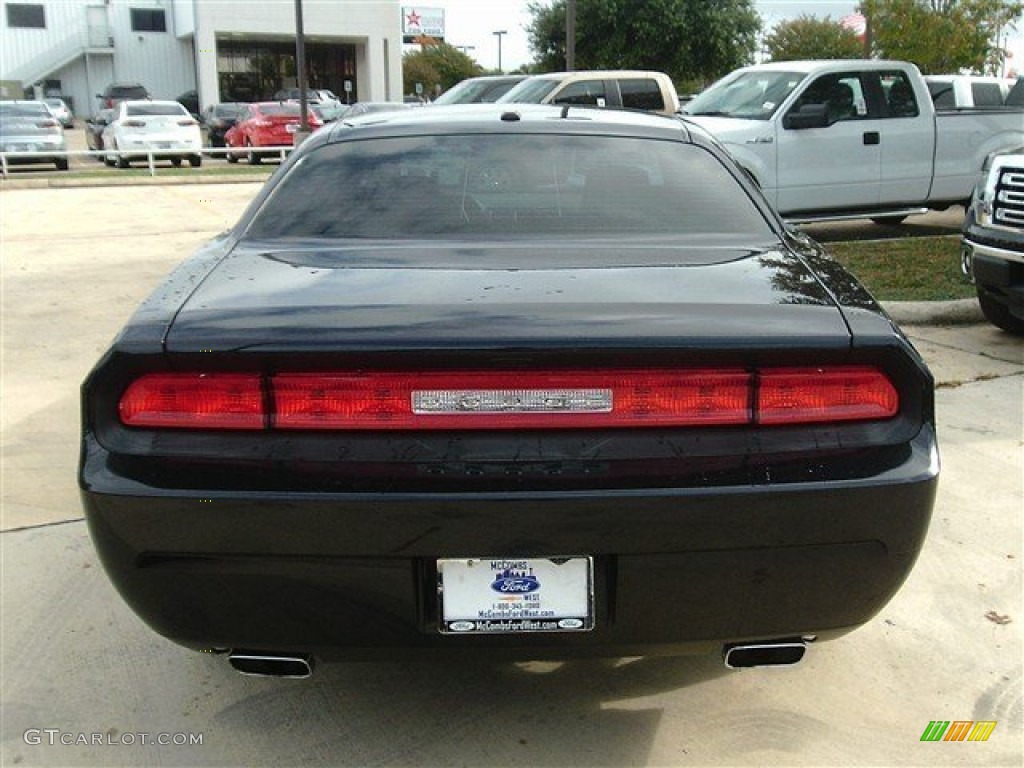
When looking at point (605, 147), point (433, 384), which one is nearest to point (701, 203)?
point (605, 147)

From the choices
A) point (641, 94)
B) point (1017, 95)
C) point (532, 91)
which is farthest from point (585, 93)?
point (1017, 95)

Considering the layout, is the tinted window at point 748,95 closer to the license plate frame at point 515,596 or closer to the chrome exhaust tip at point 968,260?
the chrome exhaust tip at point 968,260

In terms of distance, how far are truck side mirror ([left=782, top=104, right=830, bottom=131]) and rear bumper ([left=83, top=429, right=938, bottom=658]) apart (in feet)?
27.6

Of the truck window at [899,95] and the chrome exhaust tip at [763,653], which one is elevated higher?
the truck window at [899,95]

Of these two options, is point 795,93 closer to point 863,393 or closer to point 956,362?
point 956,362

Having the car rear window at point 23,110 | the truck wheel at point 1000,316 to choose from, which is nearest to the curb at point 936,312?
the truck wheel at point 1000,316

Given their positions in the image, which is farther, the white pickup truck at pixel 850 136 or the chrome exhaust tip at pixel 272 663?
the white pickup truck at pixel 850 136

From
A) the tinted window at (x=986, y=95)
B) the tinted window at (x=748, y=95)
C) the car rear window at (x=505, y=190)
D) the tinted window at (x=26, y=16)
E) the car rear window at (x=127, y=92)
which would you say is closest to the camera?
the car rear window at (x=505, y=190)

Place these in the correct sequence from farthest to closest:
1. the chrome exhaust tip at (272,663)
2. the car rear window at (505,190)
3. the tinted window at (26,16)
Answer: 1. the tinted window at (26,16)
2. the car rear window at (505,190)
3. the chrome exhaust tip at (272,663)

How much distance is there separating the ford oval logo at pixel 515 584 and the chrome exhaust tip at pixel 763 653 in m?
0.50

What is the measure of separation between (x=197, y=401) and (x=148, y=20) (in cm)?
5725

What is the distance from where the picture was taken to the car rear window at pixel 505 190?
120 inches

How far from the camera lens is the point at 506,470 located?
216cm
